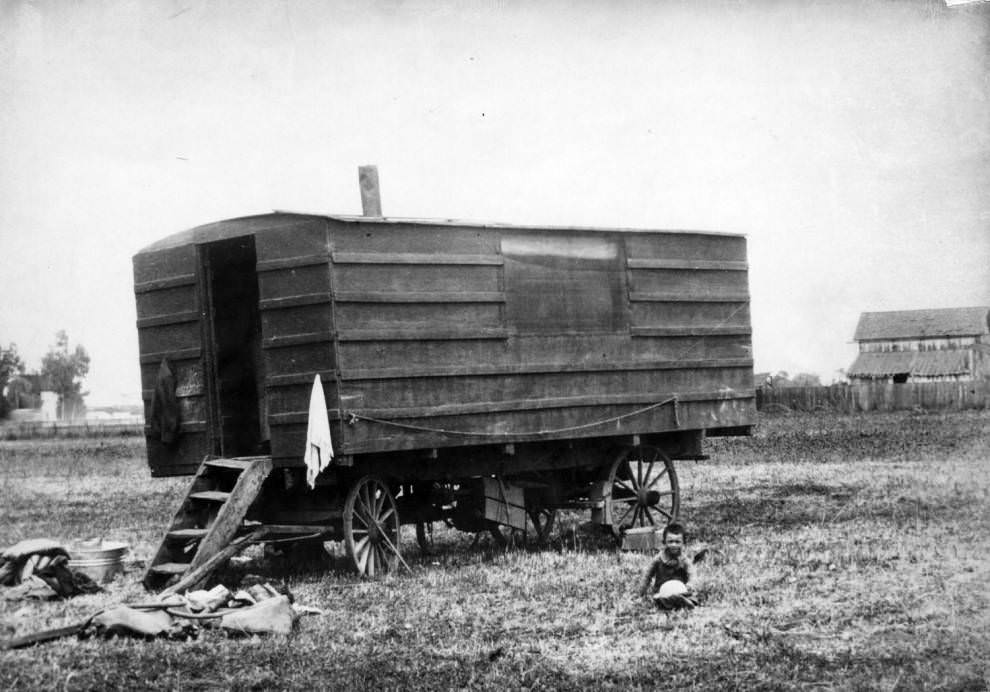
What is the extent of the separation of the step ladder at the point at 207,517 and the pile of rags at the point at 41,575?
0.77 metres

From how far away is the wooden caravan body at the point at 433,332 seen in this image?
10258 millimetres

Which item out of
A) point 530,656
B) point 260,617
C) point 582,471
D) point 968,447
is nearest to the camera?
point 530,656

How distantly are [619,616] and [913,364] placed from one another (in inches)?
1950

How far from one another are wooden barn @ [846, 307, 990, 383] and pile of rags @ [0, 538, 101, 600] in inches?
1874

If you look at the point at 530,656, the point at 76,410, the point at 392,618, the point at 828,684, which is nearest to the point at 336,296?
the point at 392,618

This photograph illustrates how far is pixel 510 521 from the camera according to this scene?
12242mm

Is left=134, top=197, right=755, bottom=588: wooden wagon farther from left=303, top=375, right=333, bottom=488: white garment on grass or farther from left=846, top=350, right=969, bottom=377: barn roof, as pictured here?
left=846, top=350, right=969, bottom=377: barn roof

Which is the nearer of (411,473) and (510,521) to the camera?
(411,473)

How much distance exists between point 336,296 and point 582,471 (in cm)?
473


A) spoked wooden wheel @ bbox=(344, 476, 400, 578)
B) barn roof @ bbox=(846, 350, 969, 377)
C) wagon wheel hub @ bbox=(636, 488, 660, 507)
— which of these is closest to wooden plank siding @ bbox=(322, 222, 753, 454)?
spoked wooden wheel @ bbox=(344, 476, 400, 578)

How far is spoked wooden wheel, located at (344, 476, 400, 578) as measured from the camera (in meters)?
10.6

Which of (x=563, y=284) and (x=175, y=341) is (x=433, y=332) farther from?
(x=175, y=341)

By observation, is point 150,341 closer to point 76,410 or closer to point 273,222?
point 273,222

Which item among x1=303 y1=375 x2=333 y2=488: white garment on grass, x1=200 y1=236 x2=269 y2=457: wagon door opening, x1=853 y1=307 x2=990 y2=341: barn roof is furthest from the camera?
x1=853 y1=307 x2=990 y2=341: barn roof
